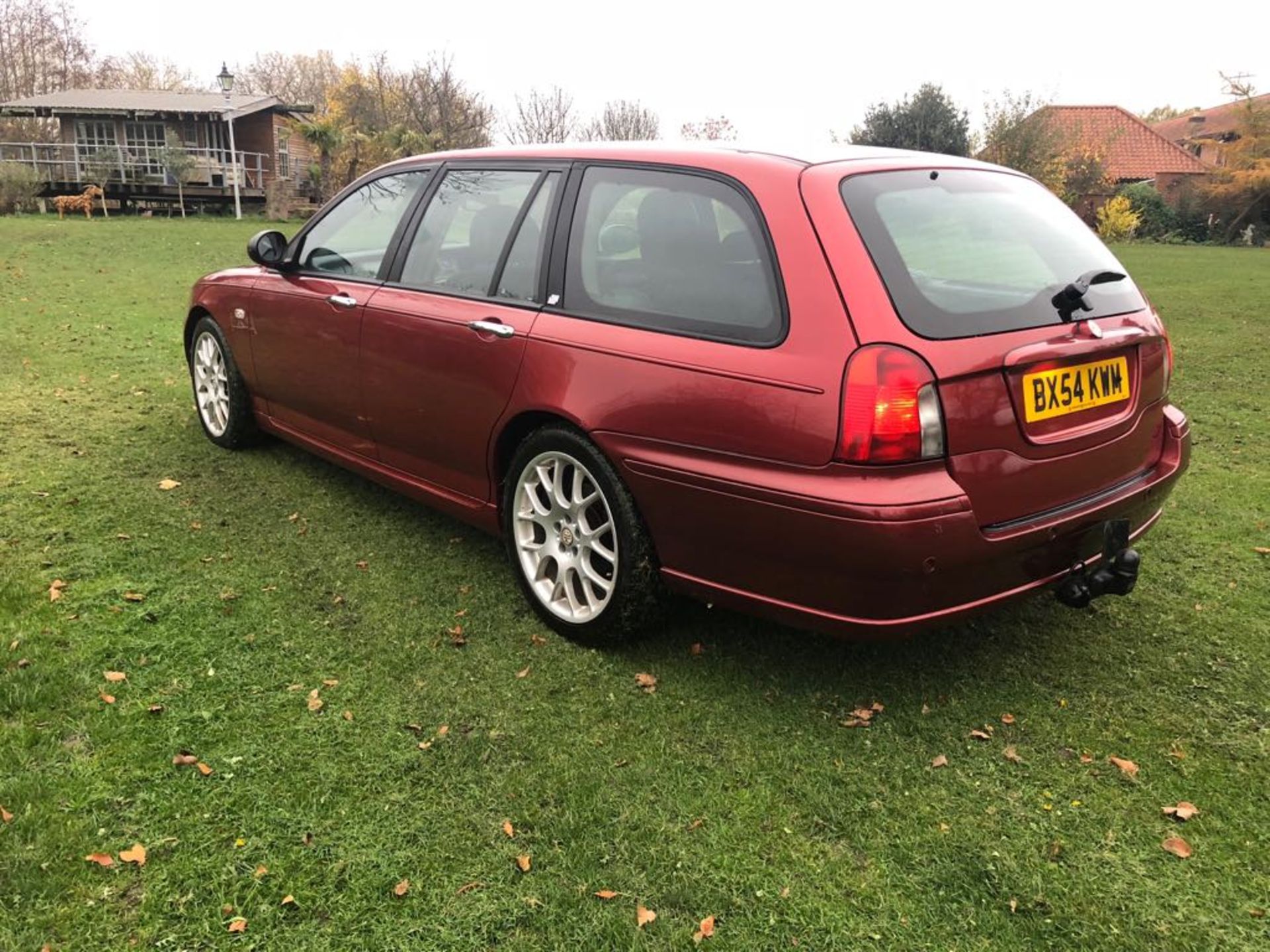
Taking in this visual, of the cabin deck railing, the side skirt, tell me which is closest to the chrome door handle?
the side skirt

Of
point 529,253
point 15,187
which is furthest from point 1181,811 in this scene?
point 15,187

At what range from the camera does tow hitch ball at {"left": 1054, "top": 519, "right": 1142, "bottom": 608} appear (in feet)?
9.36

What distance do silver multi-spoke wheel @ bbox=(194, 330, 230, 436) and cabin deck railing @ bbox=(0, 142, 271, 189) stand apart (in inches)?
1115

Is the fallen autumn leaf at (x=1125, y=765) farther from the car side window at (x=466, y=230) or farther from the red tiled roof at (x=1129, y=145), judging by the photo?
the red tiled roof at (x=1129, y=145)

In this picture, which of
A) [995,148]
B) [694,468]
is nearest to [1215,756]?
[694,468]

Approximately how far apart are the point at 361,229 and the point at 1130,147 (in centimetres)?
5204

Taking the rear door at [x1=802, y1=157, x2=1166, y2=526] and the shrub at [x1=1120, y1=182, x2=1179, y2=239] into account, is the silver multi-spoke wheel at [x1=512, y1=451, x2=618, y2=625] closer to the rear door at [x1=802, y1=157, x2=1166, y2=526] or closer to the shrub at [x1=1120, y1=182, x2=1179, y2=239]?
the rear door at [x1=802, y1=157, x2=1166, y2=526]

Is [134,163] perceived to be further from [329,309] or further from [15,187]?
[329,309]

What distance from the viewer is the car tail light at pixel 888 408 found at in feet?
8.08

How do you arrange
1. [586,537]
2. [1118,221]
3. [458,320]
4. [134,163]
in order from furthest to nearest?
[1118,221] < [134,163] < [458,320] < [586,537]

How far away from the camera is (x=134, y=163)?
101ft

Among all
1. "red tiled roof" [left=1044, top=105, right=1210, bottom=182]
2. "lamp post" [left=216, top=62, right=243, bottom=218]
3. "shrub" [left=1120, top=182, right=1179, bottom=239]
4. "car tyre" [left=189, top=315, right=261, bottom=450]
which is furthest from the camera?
"red tiled roof" [left=1044, top=105, right=1210, bottom=182]

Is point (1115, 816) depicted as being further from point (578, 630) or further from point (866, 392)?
point (578, 630)

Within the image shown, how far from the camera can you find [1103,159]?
37.8 m
